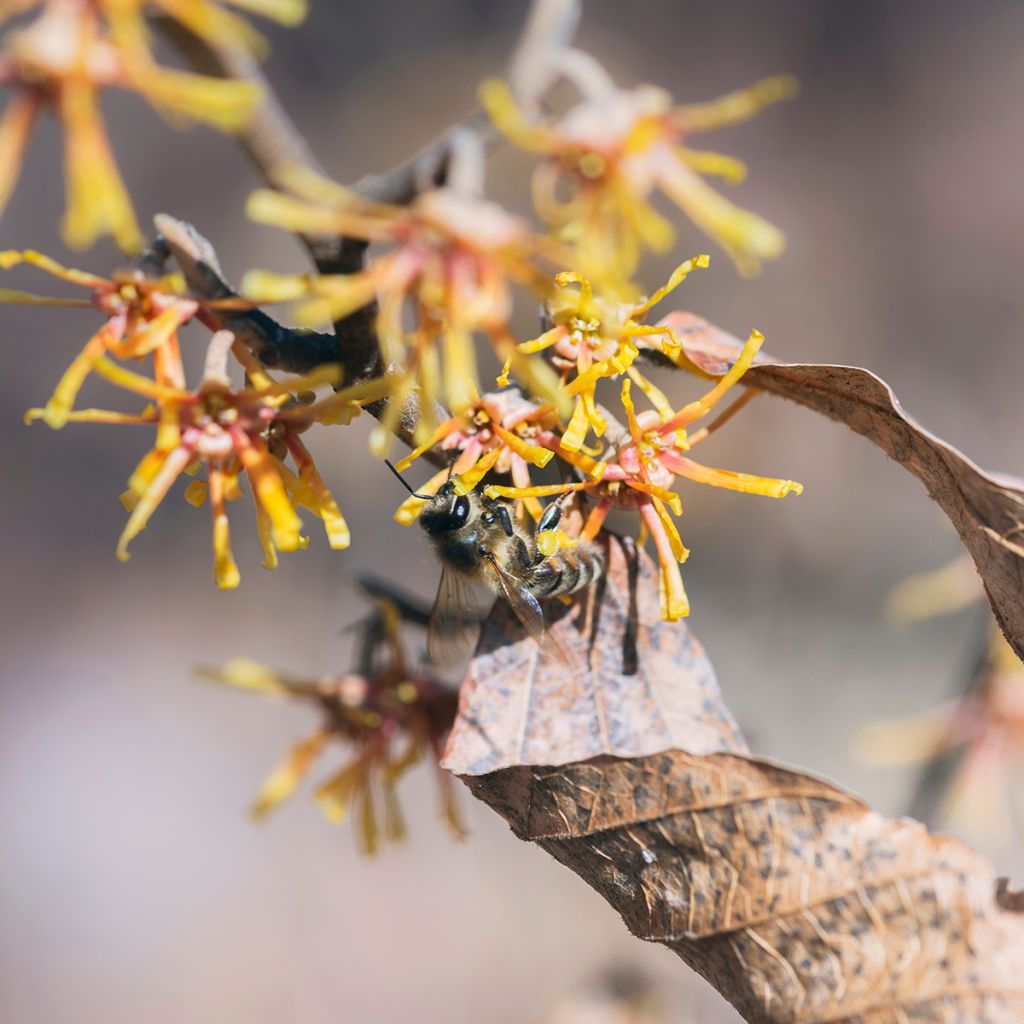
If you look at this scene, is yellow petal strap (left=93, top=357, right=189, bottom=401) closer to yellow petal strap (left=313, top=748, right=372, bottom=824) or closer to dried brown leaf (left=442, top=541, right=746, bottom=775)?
dried brown leaf (left=442, top=541, right=746, bottom=775)

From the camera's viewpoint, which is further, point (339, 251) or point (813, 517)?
point (813, 517)

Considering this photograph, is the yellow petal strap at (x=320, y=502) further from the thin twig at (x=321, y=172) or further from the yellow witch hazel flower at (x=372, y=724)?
the yellow witch hazel flower at (x=372, y=724)

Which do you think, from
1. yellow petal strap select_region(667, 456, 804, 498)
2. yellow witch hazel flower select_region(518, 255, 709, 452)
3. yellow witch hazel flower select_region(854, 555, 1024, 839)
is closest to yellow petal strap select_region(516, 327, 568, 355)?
yellow witch hazel flower select_region(518, 255, 709, 452)

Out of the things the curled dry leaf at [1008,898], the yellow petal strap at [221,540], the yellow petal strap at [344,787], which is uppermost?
the yellow petal strap at [221,540]

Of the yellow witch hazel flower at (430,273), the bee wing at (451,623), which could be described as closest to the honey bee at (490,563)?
the bee wing at (451,623)

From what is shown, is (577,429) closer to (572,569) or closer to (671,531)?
(671,531)

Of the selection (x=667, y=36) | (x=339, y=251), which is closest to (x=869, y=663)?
(x=667, y=36)

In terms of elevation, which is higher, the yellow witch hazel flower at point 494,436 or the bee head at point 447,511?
the bee head at point 447,511

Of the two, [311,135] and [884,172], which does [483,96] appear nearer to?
[311,135]
